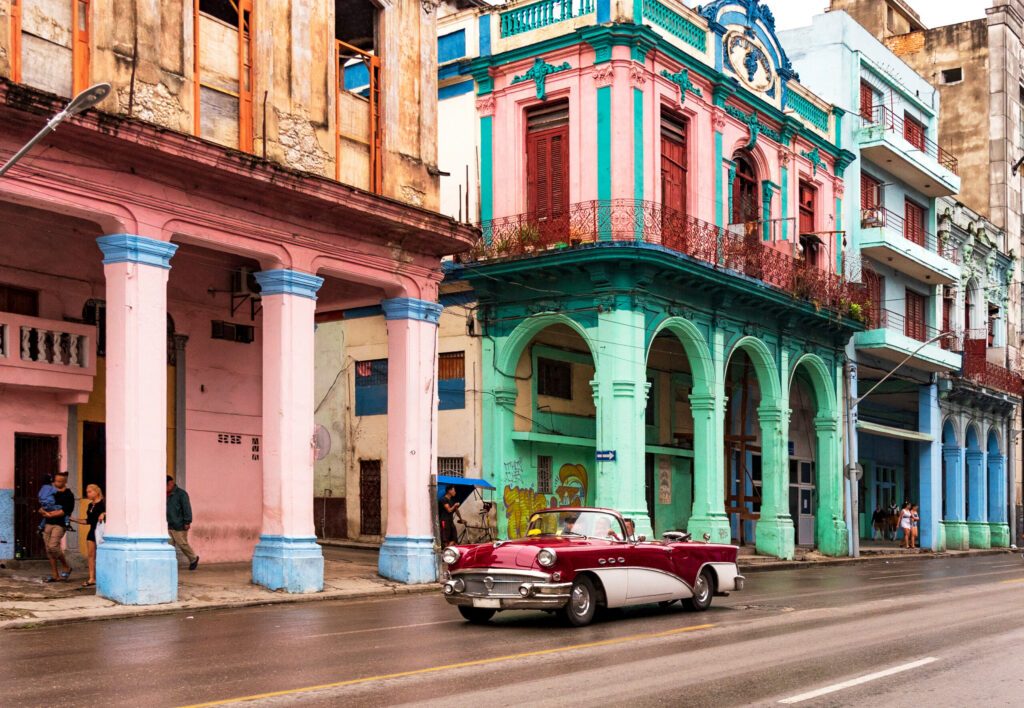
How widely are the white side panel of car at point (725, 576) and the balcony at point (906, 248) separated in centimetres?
2260

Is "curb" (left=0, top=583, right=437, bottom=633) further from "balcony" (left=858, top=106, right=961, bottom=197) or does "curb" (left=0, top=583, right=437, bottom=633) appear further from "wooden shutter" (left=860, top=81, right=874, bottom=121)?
"wooden shutter" (left=860, top=81, right=874, bottom=121)

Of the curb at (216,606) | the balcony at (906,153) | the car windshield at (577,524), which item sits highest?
the balcony at (906,153)

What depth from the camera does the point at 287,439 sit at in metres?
19.7

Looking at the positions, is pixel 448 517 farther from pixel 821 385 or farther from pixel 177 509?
pixel 821 385

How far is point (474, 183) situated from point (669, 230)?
184 inches

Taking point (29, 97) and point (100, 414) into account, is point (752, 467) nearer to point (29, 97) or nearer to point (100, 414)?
point (100, 414)

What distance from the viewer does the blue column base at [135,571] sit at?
16719 millimetres

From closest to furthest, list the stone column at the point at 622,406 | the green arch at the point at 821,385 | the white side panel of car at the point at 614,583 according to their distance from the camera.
Answer: the white side panel of car at the point at 614,583, the stone column at the point at 622,406, the green arch at the point at 821,385

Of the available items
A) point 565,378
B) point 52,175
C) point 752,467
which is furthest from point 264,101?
point 752,467

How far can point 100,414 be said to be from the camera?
70.0 ft

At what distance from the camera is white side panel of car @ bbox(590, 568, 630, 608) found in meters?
14.8

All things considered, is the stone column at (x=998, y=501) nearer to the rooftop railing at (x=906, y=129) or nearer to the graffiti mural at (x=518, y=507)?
the rooftop railing at (x=906, y=129)

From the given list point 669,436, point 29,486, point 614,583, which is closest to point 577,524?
point 614,583

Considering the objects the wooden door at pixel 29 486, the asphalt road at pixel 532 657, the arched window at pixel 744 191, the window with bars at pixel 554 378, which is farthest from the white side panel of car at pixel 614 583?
the arched window at pixel 744 191
